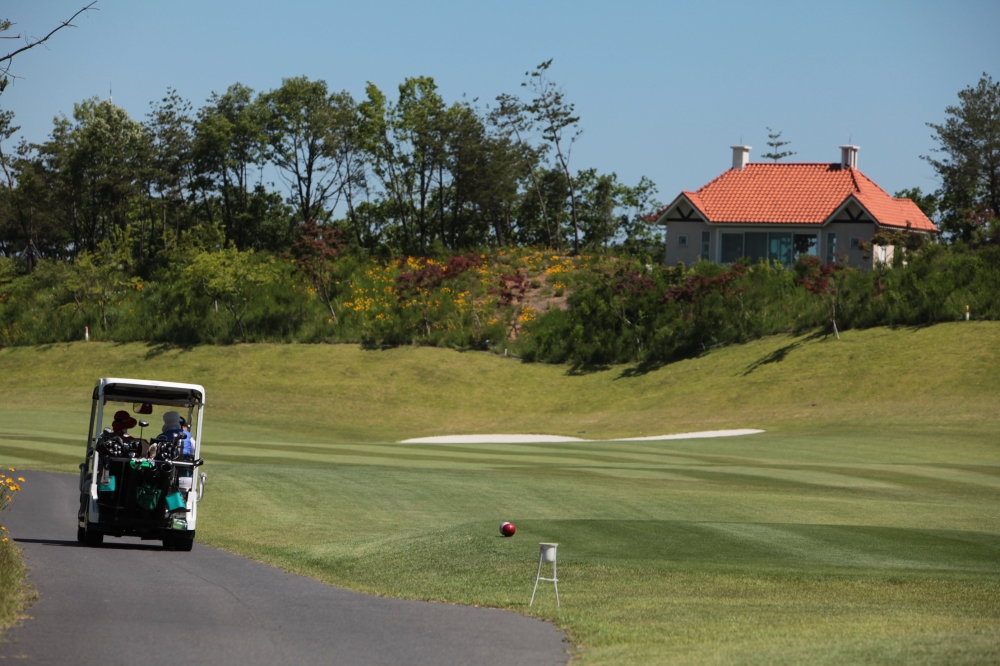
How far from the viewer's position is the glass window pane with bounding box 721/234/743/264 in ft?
222

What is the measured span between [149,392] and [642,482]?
11713 millimetres

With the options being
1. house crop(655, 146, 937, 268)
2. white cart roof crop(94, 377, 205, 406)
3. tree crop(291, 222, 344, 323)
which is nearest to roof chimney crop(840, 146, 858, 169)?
house crop(655, 146, 937, 268)

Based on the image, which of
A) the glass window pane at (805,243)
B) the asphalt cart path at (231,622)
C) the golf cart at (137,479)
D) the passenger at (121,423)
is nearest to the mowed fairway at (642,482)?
the asphalt cart path at (231,622)

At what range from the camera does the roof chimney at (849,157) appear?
6981 centimetres

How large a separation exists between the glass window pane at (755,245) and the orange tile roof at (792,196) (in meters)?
0.78

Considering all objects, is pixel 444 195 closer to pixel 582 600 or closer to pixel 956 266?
pixel 956 266

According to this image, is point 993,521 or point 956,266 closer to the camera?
point 993,521

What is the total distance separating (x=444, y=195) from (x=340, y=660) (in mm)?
69723

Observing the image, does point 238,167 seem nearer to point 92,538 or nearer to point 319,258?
point 319,258

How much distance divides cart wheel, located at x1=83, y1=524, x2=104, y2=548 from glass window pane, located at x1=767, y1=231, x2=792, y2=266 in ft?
174

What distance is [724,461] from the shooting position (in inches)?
1300

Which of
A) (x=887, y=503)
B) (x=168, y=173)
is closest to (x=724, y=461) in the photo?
(x=887, y=503)

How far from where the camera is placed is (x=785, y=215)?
66.9 metres

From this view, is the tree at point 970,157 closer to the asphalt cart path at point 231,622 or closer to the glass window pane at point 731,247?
the glass window pane at point 731,247
